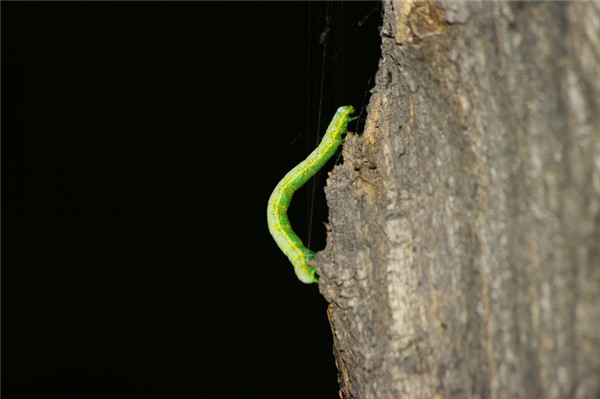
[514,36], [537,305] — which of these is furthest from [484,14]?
[537,305]

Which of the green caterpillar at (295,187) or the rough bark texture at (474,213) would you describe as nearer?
the rough bark texture at (474,213)

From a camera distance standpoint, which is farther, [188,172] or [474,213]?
[188,172]

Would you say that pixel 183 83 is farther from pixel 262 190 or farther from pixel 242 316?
pixel 242 316

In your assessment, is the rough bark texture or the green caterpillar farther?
the green caterpillar
